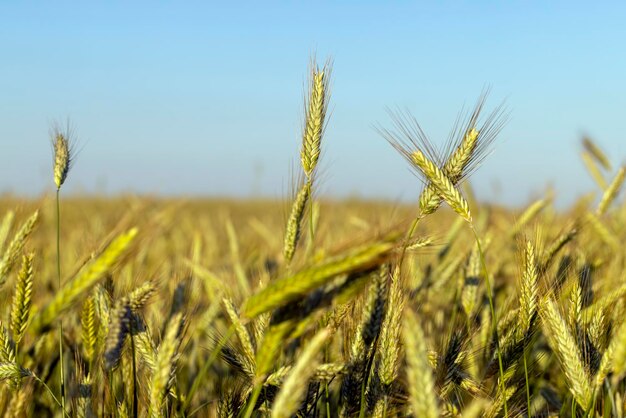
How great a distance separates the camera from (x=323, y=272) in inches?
40.6

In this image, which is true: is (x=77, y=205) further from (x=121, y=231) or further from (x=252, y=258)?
(x=121, y=231)

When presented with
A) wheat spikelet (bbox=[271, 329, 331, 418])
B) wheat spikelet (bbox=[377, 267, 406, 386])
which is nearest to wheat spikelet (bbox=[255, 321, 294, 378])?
wheat spikelet (bbox=[271, 329, 331, 418])

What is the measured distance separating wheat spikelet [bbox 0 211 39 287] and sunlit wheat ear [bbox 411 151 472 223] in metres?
1.05

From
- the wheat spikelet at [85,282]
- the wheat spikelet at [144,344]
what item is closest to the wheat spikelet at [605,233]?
the wheat spikelet at [144,344]

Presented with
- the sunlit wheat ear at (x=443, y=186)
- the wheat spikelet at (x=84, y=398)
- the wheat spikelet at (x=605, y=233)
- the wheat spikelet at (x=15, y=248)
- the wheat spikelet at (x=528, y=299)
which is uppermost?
the sunlit wheat ear at (x=443, y=186)

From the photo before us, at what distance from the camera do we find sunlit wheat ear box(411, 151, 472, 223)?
1511mm

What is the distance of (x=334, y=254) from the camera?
1.10 m

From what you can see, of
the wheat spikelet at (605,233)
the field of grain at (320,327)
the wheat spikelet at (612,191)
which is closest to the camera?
the field of grain at (320,327)

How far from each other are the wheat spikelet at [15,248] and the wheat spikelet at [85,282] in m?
0.62

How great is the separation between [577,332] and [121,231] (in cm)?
111

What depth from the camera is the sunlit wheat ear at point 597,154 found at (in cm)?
388

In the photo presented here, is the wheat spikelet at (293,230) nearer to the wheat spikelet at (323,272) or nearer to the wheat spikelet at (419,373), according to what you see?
the wheat spikelet at (323,272)

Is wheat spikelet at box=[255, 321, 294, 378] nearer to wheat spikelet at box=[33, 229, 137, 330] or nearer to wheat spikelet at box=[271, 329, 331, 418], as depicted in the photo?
wheat spikelet at box=[271, 329, 331, 418]

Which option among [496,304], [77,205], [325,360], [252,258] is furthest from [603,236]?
[77,205]
